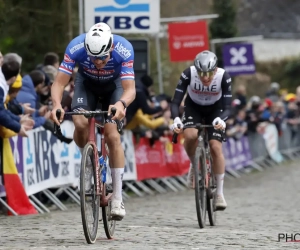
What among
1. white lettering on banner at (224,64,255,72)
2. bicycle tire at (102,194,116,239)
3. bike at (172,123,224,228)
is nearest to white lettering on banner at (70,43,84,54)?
bicycle tire at (102,194,116,239)

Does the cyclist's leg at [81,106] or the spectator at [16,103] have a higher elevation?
the spectator at [16,103]

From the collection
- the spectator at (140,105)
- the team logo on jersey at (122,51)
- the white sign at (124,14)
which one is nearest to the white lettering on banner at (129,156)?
the spectator at (140,105)

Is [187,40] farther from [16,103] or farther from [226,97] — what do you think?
[226,97]

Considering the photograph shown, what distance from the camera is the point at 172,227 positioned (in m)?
11.5

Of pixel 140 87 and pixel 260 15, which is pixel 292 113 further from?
pixel 260 15

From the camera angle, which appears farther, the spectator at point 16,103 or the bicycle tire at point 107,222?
the spectator at point 16,103

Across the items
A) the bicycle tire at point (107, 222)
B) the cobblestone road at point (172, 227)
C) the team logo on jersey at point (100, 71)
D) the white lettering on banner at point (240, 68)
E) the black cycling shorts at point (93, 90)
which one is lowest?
the cobblestone road at point (172, 227)

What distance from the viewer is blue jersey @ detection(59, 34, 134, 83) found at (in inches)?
384

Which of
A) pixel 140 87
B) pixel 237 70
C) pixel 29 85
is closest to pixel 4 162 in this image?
pixel 29 85

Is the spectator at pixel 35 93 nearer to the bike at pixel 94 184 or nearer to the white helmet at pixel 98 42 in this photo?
the bike at pixel 94 184

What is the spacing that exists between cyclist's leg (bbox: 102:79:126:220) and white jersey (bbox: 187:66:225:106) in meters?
2.54

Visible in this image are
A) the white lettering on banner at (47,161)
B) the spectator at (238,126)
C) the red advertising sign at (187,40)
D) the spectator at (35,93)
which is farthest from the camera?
the red advertising sign at (187,40)

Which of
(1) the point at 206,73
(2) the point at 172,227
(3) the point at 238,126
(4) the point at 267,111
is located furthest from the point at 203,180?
(4) the point at 267,111

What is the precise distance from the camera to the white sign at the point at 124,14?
1720 cm
